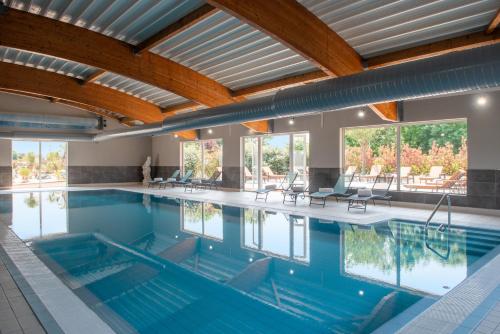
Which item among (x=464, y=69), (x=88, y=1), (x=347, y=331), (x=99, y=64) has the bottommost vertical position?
(x=347, y=331)

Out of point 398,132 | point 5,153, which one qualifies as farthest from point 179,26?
point 5,153

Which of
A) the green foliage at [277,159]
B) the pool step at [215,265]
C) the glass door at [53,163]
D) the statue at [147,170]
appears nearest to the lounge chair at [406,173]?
the green foliage at [277,159]

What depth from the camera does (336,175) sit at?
10.1 meters

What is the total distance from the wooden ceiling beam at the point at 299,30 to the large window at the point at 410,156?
3137 millimetres

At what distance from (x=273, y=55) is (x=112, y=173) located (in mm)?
11953

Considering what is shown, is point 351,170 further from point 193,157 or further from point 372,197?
point 193,157

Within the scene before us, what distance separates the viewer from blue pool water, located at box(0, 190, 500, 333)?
281 centimetres

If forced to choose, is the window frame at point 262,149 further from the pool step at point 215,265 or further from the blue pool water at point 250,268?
the pool step at point 215,265

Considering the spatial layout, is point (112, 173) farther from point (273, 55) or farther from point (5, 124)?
point (273, 55)

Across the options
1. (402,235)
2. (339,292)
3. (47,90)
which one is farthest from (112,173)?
(339,292)

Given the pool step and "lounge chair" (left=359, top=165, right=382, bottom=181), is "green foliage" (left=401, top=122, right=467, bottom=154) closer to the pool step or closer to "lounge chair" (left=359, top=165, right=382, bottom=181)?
"lounge chair" (left=359, top=165, right=382, bottom=181)

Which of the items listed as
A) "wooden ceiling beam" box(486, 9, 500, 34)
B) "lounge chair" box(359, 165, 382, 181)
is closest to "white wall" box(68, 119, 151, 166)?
"lounge chair" box(359, 165, 382, 181)

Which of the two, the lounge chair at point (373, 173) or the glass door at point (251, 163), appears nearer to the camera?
the lounge chair at point (373, 173)

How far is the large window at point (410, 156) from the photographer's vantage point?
8.23m
